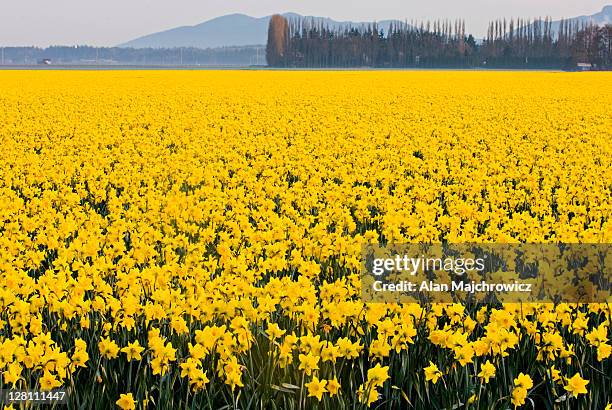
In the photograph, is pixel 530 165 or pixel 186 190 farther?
pixel 530 165

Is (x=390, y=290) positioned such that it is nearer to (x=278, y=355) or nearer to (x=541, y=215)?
(x=278, y=355)

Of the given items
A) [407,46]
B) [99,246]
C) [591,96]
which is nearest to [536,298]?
[99,246]

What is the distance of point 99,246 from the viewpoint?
26.2 ft

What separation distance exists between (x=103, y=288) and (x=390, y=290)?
2.11 metres

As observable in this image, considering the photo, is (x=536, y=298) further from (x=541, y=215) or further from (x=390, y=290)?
(x=541, y=215)

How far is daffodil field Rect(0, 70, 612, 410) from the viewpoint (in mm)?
4910

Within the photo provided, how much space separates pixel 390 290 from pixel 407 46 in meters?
160

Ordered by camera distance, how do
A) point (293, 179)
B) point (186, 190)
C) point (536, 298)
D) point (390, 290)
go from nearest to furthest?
point (536, 298), point (390, 290), point (186, 190), point (293, 179)

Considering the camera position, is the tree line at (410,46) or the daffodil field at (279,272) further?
the tree line at (410,46)

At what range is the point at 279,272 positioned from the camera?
302 inches

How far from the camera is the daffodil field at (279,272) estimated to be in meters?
4.91

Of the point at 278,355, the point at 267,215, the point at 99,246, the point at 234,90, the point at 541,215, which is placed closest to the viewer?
the point at 278,355

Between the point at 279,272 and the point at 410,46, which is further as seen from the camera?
the point at 410,46

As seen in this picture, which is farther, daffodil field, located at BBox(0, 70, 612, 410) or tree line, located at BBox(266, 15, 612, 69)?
tree line, located at BBox(266, 15, 612, 69)
